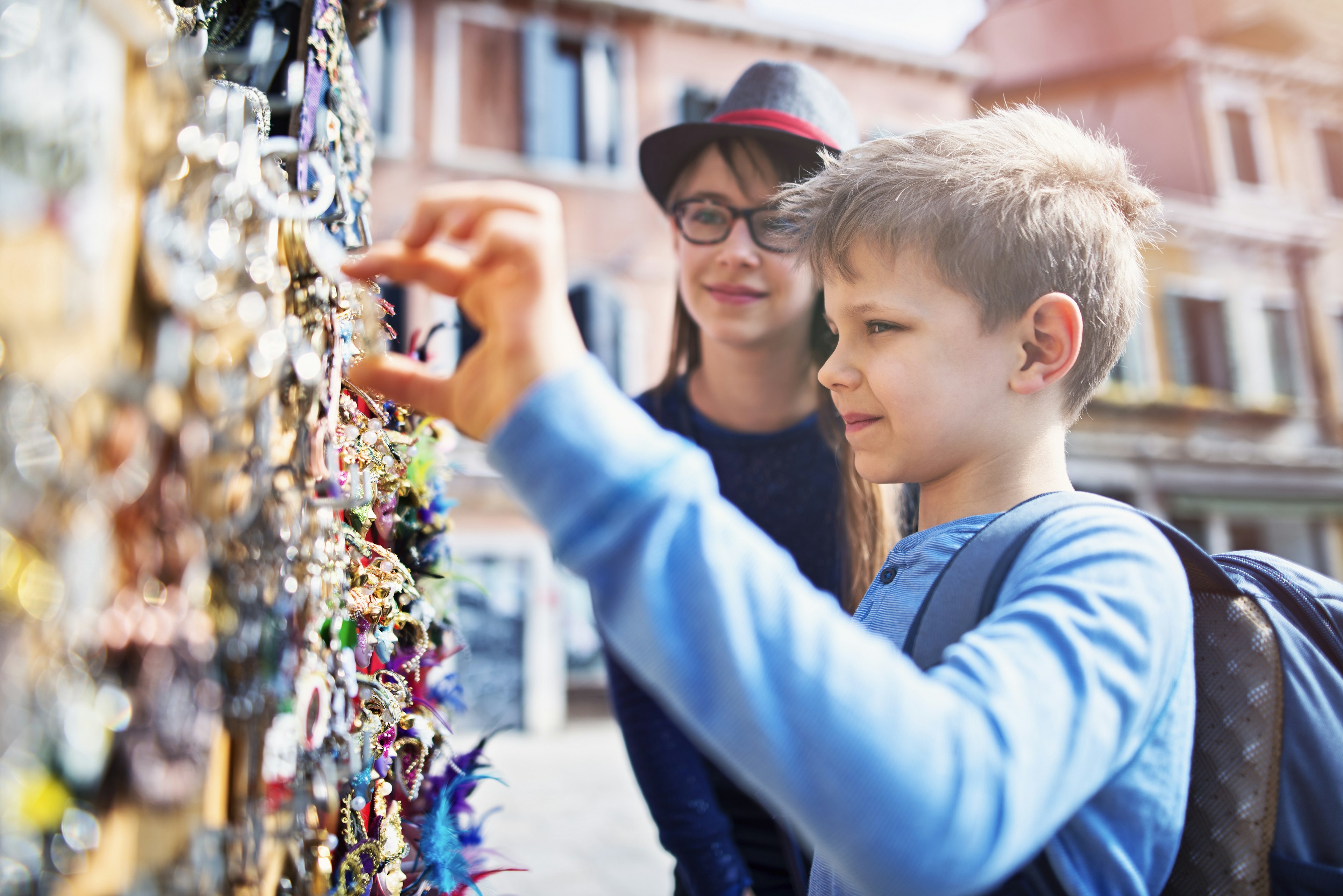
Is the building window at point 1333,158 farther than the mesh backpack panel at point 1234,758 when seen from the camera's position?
Yes

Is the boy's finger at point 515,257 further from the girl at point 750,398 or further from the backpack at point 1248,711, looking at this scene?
the girl at point 750,398

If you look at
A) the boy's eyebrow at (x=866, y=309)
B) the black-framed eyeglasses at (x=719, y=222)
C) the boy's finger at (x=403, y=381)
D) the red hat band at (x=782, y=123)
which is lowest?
the boy's finger at (x=403, y=381)

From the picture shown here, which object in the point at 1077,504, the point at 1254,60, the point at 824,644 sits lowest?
the point at 824,644

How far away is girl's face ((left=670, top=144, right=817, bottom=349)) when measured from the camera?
1743 millimetres

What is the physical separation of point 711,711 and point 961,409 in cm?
52

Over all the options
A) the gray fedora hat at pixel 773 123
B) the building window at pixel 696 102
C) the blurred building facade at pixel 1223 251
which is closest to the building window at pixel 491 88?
the building window at pixel 696 102

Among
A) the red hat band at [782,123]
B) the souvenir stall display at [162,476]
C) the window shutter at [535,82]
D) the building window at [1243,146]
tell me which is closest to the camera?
the souvenir stall display at [162,476]

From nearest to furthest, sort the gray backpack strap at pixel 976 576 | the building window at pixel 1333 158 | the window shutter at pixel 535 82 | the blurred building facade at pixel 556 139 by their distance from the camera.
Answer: the gray backpack strap at pixel 976 576 → the blurred building facade at pixel 556 139 → the window shutter at pixel 535 82 → the building window at pixel 1333 158

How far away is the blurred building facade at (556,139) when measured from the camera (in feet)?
31.0

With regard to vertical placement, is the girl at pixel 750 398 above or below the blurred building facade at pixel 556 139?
below

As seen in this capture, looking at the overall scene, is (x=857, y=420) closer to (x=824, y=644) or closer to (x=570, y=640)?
(x=824, y=644)

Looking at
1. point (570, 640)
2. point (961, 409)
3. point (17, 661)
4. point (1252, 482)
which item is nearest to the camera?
point (17, 661)

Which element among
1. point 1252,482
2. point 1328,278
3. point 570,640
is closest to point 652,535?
point 570,640

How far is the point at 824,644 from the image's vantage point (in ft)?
1.75
